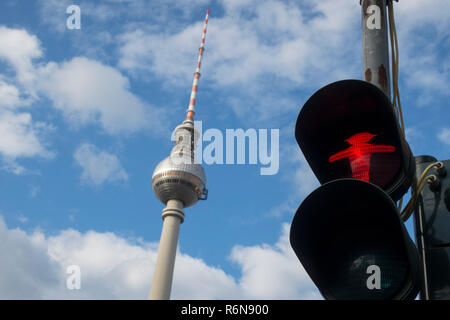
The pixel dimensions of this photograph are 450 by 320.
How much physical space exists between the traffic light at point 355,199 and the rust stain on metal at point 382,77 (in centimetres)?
25

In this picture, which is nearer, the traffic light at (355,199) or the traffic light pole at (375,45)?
the traffic light at (355,199)

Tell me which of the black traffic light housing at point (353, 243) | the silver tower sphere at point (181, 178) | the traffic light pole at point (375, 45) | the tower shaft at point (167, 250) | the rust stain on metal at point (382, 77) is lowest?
the black traffic light housing at point (353, 243)

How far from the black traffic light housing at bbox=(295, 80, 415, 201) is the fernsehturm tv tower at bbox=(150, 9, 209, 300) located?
57.9m

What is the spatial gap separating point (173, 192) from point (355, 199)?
60.1 m

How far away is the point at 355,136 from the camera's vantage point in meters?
2.80

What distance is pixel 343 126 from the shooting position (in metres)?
2.87

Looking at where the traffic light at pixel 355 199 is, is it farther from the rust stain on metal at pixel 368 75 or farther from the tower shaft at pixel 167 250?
the tower shaft at pixel 167 250

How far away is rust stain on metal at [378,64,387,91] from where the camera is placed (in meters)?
2.91

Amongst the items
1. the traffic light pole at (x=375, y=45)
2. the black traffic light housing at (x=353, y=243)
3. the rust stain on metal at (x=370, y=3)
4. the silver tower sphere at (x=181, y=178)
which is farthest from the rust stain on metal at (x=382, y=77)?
the silver tower sphere at (x=181, y=178)

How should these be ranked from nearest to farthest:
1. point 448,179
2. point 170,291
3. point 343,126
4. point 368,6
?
point 448,179 → point 343,126 → point 368,6 → point 170,291

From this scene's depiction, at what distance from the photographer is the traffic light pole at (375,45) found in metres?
2.96

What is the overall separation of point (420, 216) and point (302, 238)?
57cm
